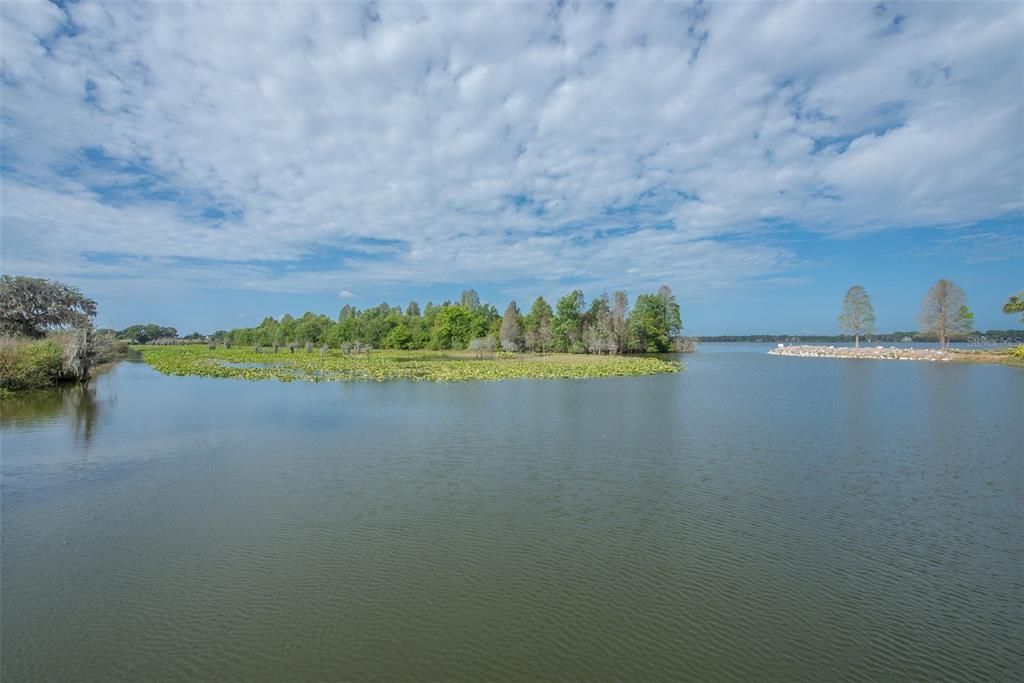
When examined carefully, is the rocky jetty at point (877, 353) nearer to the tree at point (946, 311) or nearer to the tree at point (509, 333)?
the tree at point (946, 311)

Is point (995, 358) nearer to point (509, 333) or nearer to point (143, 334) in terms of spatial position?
point (509, 333)

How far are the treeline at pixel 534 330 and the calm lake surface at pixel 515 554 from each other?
Result: 173 ft

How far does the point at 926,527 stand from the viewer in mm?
8641

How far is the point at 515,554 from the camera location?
25.4ft

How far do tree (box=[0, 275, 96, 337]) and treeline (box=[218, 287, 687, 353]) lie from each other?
98.0 ft

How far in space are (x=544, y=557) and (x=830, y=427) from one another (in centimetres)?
1411

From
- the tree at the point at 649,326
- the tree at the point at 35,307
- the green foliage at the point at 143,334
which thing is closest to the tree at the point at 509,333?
the tree at the point at 649,326

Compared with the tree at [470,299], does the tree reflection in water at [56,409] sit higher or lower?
lower

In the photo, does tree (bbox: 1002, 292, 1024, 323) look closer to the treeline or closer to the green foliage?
the treeline

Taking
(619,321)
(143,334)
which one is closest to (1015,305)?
(619,321)

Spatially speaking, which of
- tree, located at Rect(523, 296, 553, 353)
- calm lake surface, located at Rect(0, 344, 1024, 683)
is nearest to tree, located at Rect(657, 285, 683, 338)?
tree, located at Rect(523, 296, 553, 353)

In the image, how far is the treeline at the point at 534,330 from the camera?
246ft

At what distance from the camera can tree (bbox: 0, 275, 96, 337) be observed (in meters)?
39.7

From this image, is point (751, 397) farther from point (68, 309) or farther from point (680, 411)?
point (68, 309)
